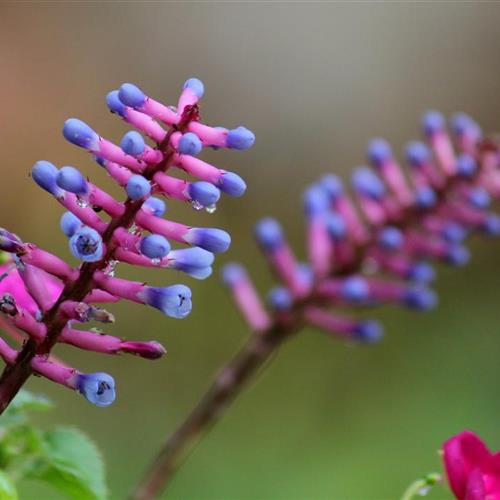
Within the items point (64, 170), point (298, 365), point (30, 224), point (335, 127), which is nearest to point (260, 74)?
point (335, 127)

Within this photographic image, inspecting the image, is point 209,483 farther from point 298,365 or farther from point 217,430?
point 298,365

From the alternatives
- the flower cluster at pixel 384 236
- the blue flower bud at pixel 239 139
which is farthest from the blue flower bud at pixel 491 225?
the blue flower bud at pixel 239 139

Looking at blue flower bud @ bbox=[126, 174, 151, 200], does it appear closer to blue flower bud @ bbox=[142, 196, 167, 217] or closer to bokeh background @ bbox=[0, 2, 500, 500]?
blue flower bud @ bbox=[142, 196, 167, 217]

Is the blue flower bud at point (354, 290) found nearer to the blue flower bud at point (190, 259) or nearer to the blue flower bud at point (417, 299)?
the blue flower bud at point (417, 299)

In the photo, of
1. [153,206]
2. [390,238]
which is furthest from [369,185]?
[153,206]

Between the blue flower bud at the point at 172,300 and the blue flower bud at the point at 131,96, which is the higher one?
the blue flower bud at the point at 131,96

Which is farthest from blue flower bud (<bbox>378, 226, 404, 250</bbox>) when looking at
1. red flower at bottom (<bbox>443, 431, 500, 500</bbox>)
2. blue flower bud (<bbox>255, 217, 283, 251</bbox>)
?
red flower at bottom (<bbox>443, 431, 500, 500</bbox>)
